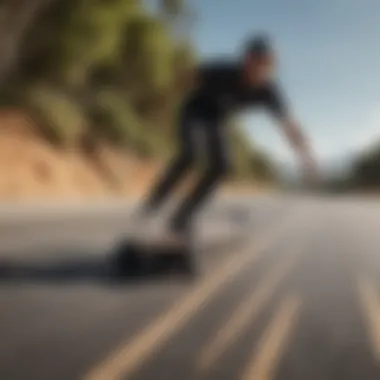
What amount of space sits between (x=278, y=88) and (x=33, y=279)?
45.0 inches

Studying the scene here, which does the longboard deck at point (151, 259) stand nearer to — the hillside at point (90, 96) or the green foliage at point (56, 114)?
the hillside at point (90, 96)

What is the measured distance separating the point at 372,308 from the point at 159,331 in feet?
2.27

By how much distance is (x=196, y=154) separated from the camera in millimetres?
2811

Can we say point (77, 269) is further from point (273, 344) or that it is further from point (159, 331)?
point (273, 344)

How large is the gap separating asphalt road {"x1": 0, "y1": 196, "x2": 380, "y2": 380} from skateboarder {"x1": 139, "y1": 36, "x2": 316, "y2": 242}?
1.10ft

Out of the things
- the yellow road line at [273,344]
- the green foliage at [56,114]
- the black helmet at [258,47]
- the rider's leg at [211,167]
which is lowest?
the yellow road line at [273,344]

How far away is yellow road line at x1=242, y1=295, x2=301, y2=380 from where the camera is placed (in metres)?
1.60

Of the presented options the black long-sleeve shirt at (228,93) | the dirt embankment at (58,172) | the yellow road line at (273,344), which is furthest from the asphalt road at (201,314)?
the dirt embankment at (58,172)

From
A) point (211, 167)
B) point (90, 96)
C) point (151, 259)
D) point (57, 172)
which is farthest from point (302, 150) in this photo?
point (57, 172)

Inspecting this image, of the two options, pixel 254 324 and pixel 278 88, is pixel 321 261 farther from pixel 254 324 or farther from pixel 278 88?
pixel 254 324

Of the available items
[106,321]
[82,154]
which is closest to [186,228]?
[106,321]

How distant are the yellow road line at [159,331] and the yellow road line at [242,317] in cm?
12

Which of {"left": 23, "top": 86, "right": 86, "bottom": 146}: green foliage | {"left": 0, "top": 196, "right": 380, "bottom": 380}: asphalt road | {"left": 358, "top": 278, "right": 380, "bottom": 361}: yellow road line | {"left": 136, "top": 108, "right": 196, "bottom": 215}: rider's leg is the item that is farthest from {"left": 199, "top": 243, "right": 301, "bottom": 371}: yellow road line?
{"left": 23, "top": 86, "right": 86, "bottom": 146}: green foliage

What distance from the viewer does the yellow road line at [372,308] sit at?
1830 mm
